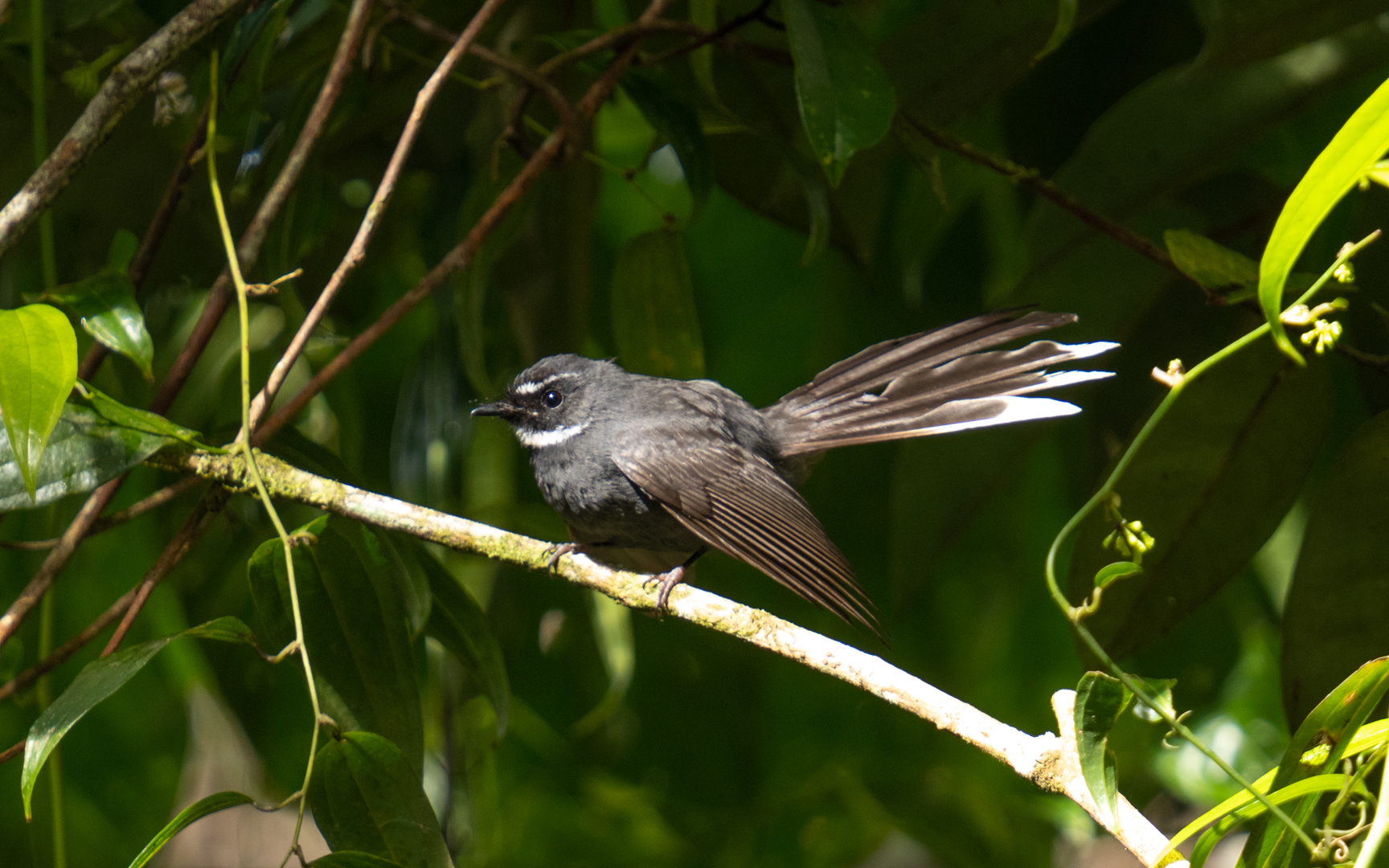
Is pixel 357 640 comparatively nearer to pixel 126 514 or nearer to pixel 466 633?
pixel 466 633

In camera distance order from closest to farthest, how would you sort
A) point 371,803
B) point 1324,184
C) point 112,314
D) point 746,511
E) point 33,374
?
point 1324,184
point 33,374
point 371,803
point 112,314
point 746,511

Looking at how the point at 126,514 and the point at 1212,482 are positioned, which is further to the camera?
the point at 1212,482

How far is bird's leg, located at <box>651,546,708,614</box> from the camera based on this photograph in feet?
5.52

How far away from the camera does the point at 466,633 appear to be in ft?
6.47

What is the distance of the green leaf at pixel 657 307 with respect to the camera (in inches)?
87.1

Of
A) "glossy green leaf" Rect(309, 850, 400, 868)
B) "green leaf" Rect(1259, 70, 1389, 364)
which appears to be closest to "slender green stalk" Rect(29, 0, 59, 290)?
"glossy green leaf" Rect(309, 850, 400, 868)

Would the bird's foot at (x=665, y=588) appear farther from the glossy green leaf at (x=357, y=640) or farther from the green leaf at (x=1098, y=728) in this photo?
the green leaf at (x=1098, y=728)

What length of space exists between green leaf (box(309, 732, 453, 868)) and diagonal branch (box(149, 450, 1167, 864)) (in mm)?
334

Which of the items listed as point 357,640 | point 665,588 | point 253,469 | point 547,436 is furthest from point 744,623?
point 547,436

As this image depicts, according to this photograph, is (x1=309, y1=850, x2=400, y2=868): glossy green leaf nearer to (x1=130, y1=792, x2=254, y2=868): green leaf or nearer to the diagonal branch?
(x1=130, y1=792, x2=254, y2=868): green leaf

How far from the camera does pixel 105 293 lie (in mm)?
1695

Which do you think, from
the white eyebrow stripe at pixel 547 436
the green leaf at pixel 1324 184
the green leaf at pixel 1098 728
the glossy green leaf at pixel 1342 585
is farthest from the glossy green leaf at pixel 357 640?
the glossy green leaf at pixel 1342 585

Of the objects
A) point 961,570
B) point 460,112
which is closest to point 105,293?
point 460,112

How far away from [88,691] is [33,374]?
0.40 meters
